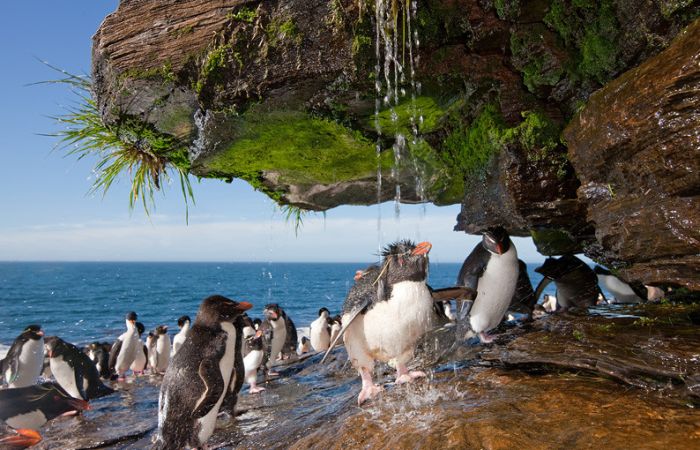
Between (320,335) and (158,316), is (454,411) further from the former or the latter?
(158,316)

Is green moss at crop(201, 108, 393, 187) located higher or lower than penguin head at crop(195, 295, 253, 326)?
higher

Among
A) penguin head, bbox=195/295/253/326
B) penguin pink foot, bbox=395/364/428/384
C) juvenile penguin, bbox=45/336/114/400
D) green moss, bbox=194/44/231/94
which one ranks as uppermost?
green moss, bbox=194/44/231/94

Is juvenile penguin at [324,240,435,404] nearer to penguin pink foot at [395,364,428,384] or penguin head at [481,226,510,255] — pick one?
penguin pink foot at [395,364,428,384]

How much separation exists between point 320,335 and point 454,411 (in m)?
11.2

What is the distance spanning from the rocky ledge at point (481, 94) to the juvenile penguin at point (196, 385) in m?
2.03

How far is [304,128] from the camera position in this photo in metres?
5.76

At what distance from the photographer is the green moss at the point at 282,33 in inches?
174

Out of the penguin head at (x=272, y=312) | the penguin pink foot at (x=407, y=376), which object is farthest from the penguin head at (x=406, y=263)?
the penguin head at (x=272, y=312)

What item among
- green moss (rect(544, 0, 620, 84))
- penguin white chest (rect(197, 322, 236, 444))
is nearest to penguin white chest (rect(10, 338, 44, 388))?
penguin white chest (rect(197, 322, 236, 444))

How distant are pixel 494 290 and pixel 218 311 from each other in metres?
2.66

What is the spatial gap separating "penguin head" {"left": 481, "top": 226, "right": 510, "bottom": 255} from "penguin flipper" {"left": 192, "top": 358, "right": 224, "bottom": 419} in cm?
284

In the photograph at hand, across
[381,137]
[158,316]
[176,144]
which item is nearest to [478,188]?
[381,137]

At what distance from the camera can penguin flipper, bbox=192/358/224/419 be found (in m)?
4.46

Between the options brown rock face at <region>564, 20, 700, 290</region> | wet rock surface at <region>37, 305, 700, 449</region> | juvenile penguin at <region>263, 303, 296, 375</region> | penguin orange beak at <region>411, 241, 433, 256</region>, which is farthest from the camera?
juvenile penguin at <region>263, 303, 296, 375</region>
